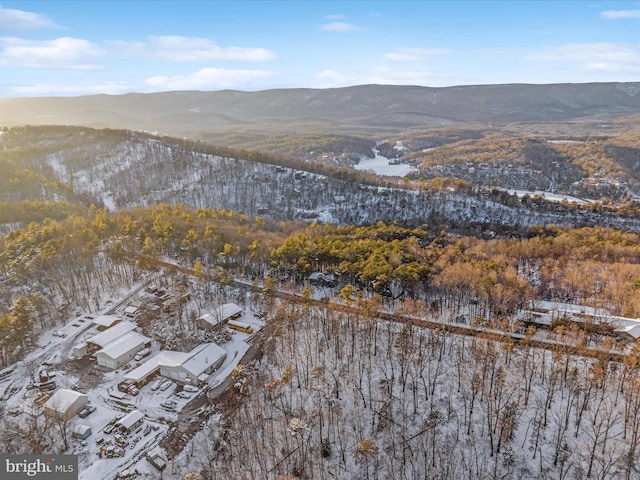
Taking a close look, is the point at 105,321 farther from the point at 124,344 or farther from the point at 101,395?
the point at 101,395

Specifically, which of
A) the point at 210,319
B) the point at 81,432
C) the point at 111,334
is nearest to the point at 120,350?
the point at 111,334

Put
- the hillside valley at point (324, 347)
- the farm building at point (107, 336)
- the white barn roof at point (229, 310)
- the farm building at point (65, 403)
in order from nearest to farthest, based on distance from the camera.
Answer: the hillside valley at point (324, 347) → the farm building at point (65, 403) → the farm building at point (107, 336) → the white barn roof at point (229, 310)

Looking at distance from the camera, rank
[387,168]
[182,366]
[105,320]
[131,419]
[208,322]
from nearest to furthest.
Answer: [131,419] → [182,366] → [208,322] → [105,320] → [387,168]

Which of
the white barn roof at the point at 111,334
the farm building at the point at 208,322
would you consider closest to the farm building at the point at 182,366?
the farm building at the point at 208,322

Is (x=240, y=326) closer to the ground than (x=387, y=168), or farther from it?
closer to the ground

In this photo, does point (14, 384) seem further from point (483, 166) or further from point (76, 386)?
point (483, 166)

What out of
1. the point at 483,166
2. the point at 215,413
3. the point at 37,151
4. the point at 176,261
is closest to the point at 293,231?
the point at 176,261

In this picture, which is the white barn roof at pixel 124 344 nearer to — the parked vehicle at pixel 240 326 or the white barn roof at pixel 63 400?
the white barn roof at pixel 63 400
